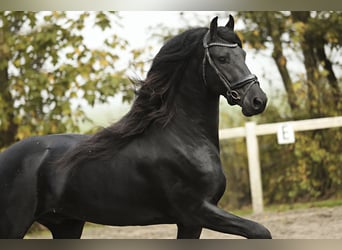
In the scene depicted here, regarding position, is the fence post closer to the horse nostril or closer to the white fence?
the white fence

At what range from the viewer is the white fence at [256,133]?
6973 millimetres

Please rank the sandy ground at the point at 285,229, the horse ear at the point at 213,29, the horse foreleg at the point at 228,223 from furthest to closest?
1. the sandy ground at the point at 285,229
2. the horse ear at the point at 213,29
3. the horse foreleg at the point at 228,223

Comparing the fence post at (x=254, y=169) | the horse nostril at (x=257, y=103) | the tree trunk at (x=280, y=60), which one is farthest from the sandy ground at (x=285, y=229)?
the horse nostril at (x=257, y=103)

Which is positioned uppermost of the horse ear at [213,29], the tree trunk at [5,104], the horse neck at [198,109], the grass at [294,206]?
the horse ear at [213,29]

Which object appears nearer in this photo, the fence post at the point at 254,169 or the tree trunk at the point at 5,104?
the fence post at the point at 254,169

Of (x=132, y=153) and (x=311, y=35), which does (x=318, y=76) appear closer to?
(x=311, y=35)

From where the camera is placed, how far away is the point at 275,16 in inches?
317

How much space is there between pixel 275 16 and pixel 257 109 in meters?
5.16

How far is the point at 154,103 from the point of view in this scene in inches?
136

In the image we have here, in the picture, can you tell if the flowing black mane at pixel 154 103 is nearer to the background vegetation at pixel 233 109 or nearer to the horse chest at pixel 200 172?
the horse chest at pixel 200 172

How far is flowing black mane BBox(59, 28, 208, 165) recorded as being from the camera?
3398 millimetres

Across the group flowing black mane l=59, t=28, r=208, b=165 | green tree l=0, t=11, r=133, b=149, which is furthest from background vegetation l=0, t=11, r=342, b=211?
flowing black mane l=59, t=28, r=208, b=165

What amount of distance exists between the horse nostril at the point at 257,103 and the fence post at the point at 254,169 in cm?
390

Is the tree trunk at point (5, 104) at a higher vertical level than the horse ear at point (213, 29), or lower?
lower
